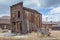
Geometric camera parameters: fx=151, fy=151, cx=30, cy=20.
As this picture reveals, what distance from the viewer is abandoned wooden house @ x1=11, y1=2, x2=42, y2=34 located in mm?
30859

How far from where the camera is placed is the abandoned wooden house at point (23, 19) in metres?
30.9

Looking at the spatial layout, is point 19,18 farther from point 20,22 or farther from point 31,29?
point 31,29

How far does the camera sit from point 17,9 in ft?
105

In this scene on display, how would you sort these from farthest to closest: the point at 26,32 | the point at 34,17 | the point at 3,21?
the point at 3,21 < the point at 34,17 < the point at 26,32

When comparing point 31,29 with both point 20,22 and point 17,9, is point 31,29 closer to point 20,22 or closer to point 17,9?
point 20,22

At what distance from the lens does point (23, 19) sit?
1218 inches

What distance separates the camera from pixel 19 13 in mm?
31703

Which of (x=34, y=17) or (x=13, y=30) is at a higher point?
(x=34, y=17)

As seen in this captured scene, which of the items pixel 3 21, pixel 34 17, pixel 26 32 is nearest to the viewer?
pixel 26 32

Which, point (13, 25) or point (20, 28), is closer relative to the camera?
point (20, 28)

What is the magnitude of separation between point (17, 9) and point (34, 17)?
4.07 meters

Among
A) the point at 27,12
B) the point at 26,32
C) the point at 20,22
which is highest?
the point at 27,12

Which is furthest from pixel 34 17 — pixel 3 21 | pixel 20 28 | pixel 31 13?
pixel 3 21

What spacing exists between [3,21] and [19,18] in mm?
35232
